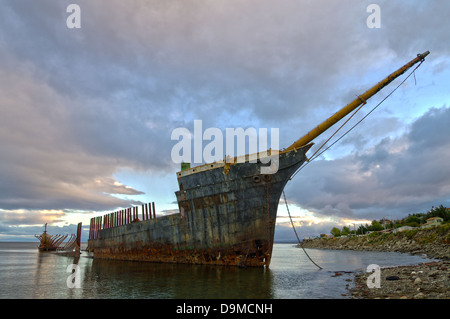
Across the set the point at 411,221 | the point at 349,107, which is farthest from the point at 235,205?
the point at 411,221

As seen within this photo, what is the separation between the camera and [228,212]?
17797 millimetres

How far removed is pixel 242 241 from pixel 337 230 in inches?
4850

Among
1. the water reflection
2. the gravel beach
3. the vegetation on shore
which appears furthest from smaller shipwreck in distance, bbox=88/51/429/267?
the vegetation on shore

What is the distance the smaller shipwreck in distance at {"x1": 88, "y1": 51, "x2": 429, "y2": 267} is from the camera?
56.6 ft

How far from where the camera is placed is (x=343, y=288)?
39.3ft

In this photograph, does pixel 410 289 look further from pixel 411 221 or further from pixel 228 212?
pixel 411 221

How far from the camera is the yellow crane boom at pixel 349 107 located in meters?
15.1

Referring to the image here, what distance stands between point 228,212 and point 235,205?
2.24 ft

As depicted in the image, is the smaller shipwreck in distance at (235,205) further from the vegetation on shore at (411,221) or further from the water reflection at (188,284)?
the vegetation on shore at (411,221)

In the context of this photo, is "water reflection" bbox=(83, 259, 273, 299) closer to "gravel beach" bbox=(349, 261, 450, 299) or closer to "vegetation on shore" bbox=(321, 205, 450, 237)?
"gravel beach" bbox=(349, 261, 450, 299)

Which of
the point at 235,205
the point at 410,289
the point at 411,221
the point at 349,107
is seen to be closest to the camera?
the point at 410,289

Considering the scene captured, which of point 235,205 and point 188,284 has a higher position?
point 235,205
